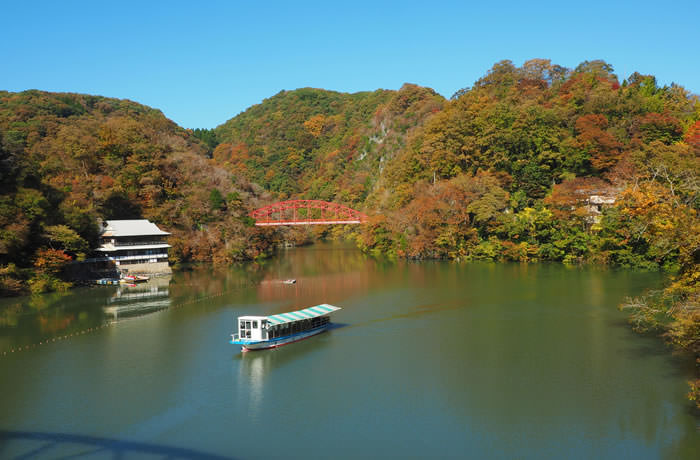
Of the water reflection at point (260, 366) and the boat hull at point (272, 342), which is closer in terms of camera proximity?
the water reflection at point (260, 366)

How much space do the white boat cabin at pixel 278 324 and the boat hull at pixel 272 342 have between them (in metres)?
0.13

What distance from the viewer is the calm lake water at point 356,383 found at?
36.8 feet

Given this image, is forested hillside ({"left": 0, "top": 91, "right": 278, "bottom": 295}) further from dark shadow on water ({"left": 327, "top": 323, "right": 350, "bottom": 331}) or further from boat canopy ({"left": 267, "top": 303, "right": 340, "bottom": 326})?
dark shadow on water ({"left": 327, "top": 323, "right": 350, "bottom": 331})

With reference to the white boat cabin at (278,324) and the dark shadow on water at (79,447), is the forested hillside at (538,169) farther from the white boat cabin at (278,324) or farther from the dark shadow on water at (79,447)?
the dark shadow on water at (79,447)

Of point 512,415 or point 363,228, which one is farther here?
point 363,228

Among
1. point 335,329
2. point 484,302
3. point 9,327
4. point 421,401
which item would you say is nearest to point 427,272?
point 484,302

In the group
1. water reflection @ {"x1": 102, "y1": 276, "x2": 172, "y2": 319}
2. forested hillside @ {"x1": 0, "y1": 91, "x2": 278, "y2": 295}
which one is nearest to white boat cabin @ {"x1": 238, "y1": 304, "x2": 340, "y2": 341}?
water reflection @ {"x1": 102, "y1": 276, "x2": 172, "y2": 319}

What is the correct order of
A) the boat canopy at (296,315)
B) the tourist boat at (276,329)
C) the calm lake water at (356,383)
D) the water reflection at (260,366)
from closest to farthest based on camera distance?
the calm lake water at (356,383) → the water reflection at (260,366) → the tourist boat at (276,329) → the boat canopy at (296,315)

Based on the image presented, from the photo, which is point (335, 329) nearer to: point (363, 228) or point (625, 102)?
point (363, 228)

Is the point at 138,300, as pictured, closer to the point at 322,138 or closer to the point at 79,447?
the point at 79,447

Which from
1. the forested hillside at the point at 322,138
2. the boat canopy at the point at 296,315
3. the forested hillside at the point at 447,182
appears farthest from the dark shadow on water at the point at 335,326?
the forested hillside at the point at 322,138

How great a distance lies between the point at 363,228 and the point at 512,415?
37.8 metres

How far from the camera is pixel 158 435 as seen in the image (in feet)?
38.2

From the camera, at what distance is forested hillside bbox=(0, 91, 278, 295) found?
91.2ft
